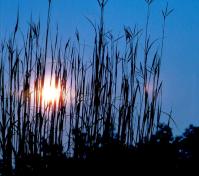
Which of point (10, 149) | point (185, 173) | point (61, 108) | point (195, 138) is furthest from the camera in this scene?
point (195, 138)

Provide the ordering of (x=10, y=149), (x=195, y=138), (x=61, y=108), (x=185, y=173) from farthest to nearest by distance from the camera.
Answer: (x=195, y=138)
(x=185, y=173)
(x=61, y=108)
(x=10, y=149)

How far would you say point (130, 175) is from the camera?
227cm

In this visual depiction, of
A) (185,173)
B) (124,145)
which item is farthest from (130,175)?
(185,173)

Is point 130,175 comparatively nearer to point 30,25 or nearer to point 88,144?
point 88,144

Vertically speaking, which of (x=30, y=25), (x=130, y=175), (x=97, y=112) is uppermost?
(x=30, y=25)

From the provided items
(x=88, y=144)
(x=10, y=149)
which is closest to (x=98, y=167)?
(x=88, y=144)

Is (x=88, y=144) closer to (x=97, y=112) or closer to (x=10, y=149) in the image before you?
(x=97, y=112)

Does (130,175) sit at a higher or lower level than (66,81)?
lower

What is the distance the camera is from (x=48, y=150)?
7.20ft

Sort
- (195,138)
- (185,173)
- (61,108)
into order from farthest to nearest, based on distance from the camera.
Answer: (195,138) < (185,173) < (61,108)

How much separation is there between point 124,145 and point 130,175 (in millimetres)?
152

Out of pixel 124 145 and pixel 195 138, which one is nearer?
pixel 124 145

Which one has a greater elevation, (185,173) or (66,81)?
(66,81)

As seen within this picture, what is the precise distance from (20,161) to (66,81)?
18.0 inches
